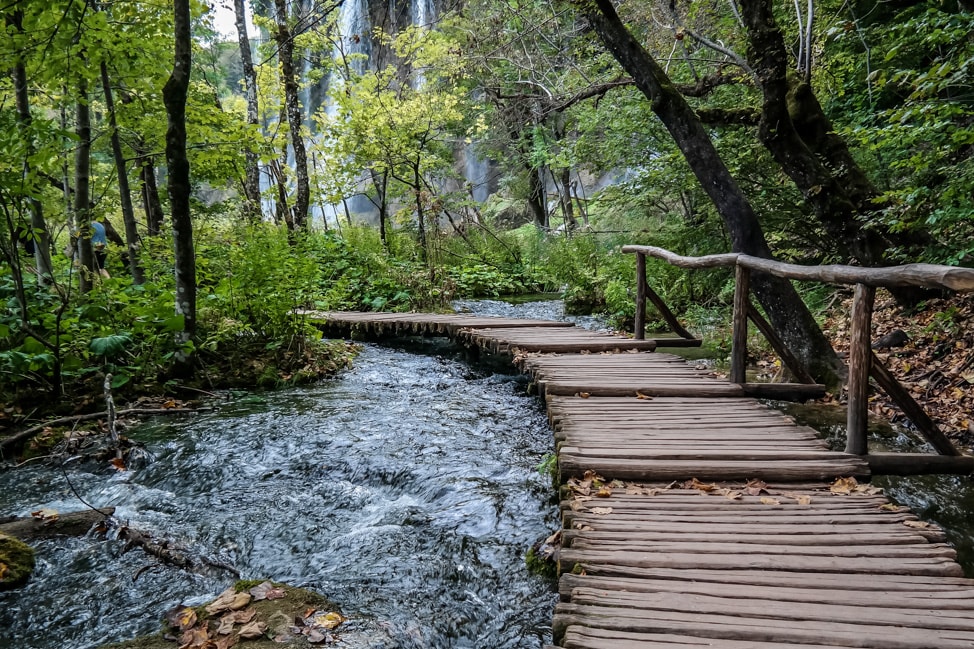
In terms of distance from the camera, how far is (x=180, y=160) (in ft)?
21.5

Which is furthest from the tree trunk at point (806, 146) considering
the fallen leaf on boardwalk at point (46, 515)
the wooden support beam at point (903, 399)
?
the fallen leaf on boardwalk at point (46, 515)

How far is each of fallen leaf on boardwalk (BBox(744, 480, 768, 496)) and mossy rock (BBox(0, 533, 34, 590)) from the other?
179 inches

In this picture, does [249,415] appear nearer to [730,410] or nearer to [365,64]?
[730,410]

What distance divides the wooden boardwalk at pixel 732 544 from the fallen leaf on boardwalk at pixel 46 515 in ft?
11.8

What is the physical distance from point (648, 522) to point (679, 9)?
10.8 meters

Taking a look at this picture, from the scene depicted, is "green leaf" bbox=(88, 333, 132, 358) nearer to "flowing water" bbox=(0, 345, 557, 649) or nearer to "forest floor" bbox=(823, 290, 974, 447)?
"flowing water" bbox=(0, 345, 557, 649)


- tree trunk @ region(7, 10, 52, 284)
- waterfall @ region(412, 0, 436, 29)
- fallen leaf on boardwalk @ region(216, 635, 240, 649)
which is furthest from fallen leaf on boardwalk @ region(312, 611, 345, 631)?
waterfall @ region(412, 0, 436, 29)

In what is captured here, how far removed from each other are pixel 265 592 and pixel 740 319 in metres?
4.66

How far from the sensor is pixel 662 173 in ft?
32.1

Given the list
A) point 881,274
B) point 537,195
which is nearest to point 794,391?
point 881,274

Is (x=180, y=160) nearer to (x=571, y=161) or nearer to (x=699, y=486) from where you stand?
(x=699, y=486)

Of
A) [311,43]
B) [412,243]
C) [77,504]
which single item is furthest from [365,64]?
[77,504]

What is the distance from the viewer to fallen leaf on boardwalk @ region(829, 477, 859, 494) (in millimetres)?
3652

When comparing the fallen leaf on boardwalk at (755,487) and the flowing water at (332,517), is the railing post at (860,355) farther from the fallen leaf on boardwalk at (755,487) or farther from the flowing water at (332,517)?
the flowing water at (332,517)
